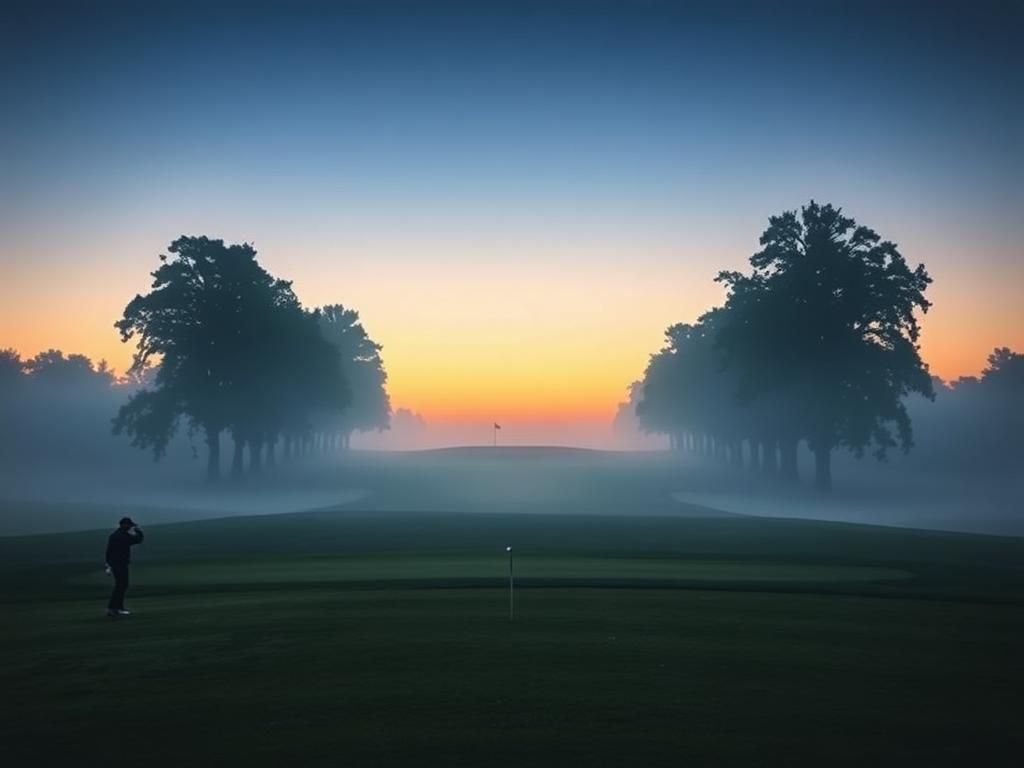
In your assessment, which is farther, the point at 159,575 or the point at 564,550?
the point at 564,550

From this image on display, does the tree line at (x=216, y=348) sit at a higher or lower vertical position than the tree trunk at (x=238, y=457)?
higher

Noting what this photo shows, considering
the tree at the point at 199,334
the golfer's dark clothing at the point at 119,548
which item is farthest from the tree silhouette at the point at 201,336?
the golfer's dark clothing at the point at 119,548

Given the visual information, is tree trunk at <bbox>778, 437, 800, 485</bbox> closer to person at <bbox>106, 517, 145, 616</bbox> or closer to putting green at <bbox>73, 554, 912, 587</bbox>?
putting green at <bbox>73, 554, 912, 587</bbox>

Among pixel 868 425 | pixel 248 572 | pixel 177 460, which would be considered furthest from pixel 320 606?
pixel 177 460

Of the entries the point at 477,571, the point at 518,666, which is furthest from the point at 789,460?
the point at 518,666

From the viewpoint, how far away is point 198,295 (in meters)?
76.4

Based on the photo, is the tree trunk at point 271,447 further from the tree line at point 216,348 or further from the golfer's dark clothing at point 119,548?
the golfer's dark clothing at point 119,548

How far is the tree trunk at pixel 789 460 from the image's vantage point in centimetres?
7850

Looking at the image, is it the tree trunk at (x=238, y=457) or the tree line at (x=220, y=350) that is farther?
→ the tree trunk at (x=238, y=457)

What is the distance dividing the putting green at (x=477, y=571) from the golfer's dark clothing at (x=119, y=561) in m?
4.36

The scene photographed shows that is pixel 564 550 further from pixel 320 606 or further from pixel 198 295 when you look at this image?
pixel 198 295

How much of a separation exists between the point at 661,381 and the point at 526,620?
120 meters

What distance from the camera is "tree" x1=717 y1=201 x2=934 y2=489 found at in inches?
2660

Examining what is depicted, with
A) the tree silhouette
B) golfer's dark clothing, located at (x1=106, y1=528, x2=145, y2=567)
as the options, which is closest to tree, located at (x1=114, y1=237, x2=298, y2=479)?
the tree silhouette
